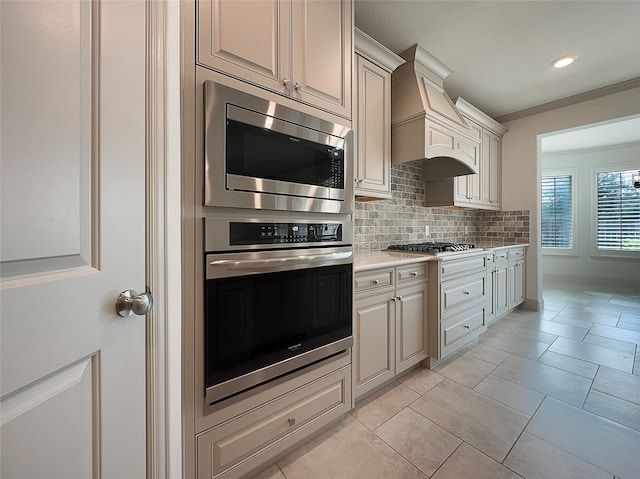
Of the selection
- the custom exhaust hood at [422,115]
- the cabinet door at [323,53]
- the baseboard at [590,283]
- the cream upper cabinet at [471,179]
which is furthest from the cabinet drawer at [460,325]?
the baseboard at [590,283]

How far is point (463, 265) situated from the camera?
2.45 meters

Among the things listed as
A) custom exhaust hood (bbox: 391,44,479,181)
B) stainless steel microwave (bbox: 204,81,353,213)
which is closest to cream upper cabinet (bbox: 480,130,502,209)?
custom exhaust hood (bbox: 391,44,479,181)

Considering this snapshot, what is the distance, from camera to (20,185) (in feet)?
1.52

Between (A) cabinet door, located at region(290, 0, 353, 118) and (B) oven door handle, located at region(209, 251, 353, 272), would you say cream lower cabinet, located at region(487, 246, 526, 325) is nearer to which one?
(B) oven door handle, located at region(209, 251, 353, 272)

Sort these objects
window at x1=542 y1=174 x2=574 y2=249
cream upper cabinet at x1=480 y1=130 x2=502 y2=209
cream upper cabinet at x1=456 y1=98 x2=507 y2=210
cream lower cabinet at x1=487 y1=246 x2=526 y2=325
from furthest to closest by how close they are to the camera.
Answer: window at x1=542 y1=174 x2=574 y2=249 → cream upper cabinet at x1=480 y1=130 x2=502 y2=209 → cream upper cabinet at x1=456 y1=98 x2=507 y2=210 → cream lower cabinet at x1=487 y1=246 x2=526 y2=325

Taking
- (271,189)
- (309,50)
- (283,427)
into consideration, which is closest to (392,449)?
(283,427)

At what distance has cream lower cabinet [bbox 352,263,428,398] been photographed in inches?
66.6

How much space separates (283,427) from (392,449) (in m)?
0.61

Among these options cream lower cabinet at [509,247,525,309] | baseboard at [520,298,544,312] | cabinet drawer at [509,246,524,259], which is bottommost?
baseboard at [520,298,544,312]

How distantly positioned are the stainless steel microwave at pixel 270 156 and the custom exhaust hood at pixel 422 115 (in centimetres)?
102

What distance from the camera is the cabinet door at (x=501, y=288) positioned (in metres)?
3.07

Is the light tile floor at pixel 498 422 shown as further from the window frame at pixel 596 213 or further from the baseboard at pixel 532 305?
the window frame at pixel 596 213

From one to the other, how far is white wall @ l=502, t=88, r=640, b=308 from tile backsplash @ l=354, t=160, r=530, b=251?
14cm

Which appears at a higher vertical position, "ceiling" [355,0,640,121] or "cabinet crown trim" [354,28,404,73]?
"ceiling" [355,0,640,121]
